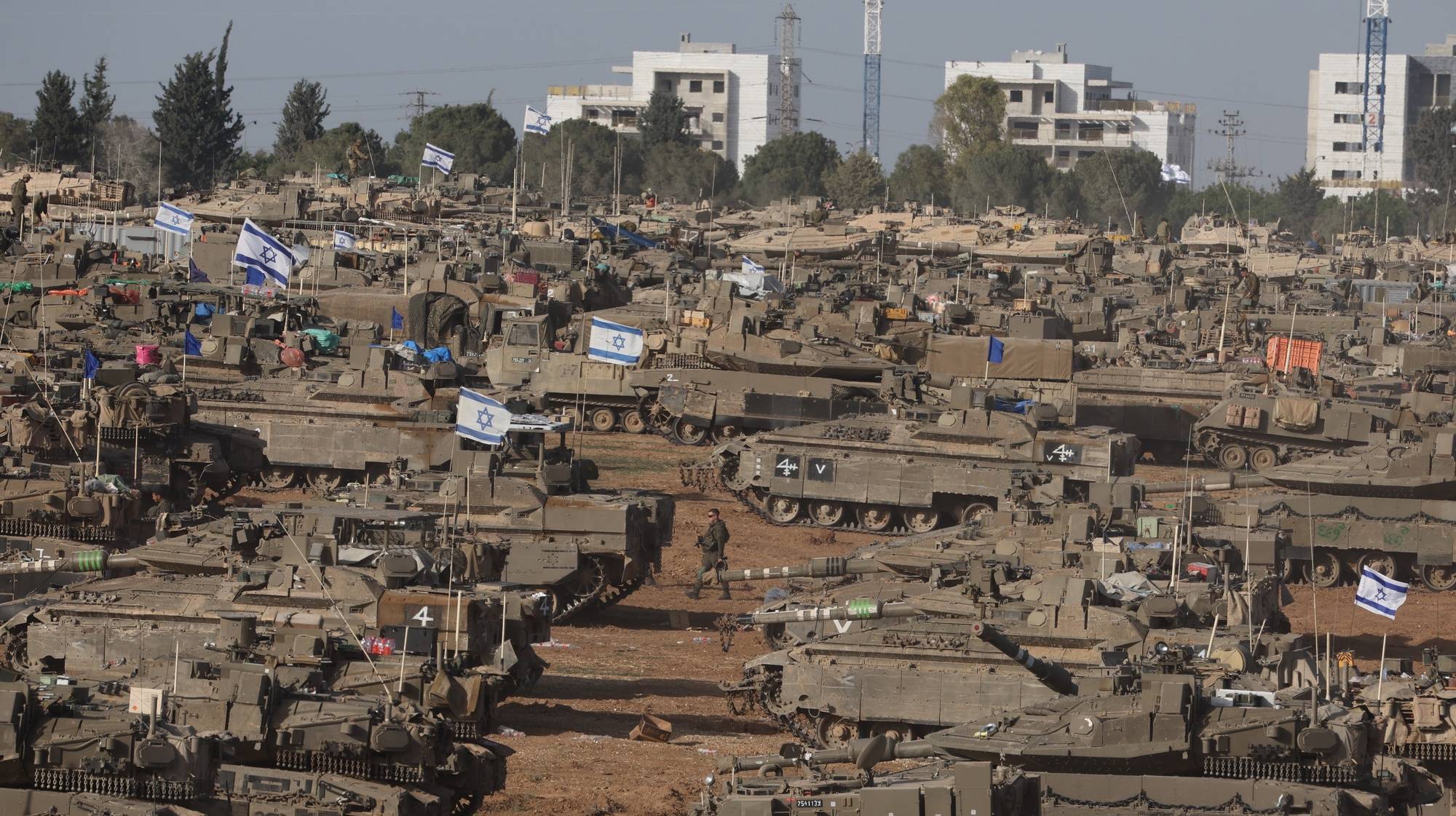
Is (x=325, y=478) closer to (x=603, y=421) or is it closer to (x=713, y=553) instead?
(x=713, y=553)

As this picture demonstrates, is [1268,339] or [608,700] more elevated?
[1268,339]

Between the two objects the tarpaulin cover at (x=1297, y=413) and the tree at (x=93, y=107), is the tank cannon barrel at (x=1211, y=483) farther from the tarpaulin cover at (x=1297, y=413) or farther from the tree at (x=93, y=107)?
the tree at (x=93, y=107)

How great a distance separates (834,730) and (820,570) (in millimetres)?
3459

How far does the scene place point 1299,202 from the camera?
477ft

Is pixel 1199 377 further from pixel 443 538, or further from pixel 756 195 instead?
pixel 756 195

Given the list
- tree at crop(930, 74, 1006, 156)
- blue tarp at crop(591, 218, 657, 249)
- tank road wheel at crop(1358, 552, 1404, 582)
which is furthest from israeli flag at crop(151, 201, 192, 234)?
tree at crop(930, 74, 1006, 156)

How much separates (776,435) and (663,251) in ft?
141

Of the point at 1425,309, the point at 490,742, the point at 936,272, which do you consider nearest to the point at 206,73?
the point at 936,272

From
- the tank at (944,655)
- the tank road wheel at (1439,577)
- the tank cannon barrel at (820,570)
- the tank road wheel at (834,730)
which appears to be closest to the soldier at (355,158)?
the tank road wheel at (1439,577)

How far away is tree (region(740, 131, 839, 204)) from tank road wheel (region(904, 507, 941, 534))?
321 feet

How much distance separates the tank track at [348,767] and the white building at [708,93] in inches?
5613

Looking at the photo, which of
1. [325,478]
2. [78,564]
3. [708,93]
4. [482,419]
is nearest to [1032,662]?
[78,564]

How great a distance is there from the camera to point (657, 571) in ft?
105

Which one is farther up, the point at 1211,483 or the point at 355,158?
the point at 355,158
